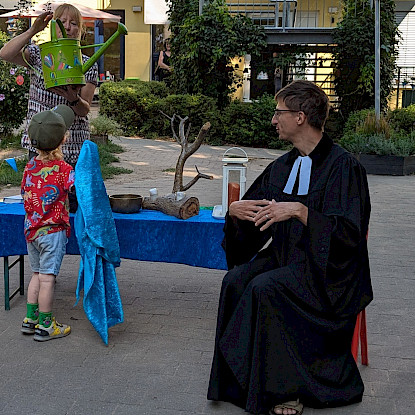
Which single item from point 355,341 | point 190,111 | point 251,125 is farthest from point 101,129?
point 355,341

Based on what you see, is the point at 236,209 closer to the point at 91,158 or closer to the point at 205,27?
the point at 91,158

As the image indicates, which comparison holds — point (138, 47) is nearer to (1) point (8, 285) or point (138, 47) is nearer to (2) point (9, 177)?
(2) point (9, 177)

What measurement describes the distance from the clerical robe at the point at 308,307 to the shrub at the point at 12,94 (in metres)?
9.21

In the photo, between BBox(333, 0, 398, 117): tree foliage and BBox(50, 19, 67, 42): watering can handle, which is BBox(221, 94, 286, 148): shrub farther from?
BBox(50, 19, 67, 42): watering can handle

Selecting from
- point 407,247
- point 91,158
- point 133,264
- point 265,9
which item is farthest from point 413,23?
point 91,158

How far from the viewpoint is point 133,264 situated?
6184mm

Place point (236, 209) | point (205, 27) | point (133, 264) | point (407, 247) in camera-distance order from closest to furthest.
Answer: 1. point (236, 209)
2. point (133, 264)
3. point (407, 247)
4. point (205, 27)

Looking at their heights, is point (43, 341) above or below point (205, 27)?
below

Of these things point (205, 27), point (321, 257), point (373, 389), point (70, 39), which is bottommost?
point (373, 389)

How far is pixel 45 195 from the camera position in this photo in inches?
169

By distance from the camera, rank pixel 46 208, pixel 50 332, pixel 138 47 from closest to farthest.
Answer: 1. pixel 46 208
2. pixel 50 332
3. pixel 138 47

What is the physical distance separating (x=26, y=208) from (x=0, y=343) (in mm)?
826

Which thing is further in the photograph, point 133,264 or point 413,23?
point 413,23

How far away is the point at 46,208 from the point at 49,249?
252mm
